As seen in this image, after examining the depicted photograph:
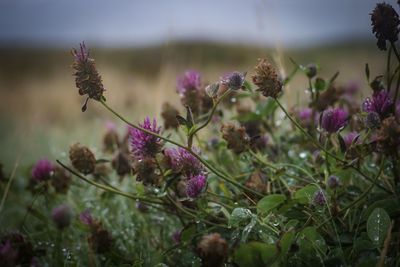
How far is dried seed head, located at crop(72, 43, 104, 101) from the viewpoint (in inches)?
45.2

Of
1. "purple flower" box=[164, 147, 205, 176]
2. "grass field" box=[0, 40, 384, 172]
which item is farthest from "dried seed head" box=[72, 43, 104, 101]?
"grass field" box=[0, 40, 384, 172]

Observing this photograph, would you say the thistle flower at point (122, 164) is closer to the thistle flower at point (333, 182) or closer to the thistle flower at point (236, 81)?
the thistle flower at point (236, 81)

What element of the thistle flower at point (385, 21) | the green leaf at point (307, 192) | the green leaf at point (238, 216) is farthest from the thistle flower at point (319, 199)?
the thistle flower at point (385, 21)

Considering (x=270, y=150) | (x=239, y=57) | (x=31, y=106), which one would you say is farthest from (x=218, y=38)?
(x=270, y=150)

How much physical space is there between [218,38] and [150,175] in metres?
29.4

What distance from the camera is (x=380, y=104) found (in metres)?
1.22

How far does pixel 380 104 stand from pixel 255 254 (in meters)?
0.47

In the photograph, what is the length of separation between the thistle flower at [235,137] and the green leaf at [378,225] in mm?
379

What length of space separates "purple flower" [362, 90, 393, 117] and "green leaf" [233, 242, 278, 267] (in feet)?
1.38

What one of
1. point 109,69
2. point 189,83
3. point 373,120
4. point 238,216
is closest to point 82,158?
point 189,83

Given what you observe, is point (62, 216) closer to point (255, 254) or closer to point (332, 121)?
point (255, 254)

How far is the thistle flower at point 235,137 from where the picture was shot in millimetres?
1375

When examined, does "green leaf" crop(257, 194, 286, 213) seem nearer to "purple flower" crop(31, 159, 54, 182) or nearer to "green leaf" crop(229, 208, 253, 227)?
"green leaf" crop(229, 208, 253, 227)

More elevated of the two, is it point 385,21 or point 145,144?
point 385,21
